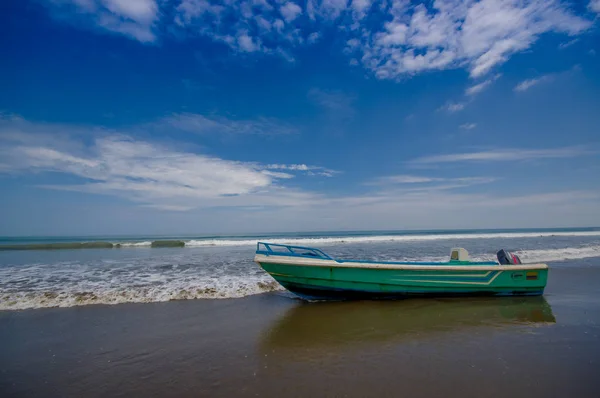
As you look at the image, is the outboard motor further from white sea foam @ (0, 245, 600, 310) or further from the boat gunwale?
white sea foam @ (0, 245, 600, 310)

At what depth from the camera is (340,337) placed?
598 cm

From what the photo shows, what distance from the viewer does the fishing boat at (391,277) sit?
28.0ft

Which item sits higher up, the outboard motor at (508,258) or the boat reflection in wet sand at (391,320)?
the outboard motor at (508,258)

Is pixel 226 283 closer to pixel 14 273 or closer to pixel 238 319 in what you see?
pixel 238 319

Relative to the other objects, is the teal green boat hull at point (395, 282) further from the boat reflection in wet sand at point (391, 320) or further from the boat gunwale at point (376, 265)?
the boat reflection in wet sand at point (391, 320)

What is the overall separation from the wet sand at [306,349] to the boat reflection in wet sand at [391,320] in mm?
38

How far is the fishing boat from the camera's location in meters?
8.55

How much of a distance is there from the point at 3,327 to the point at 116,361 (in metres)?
4.20

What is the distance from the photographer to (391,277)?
8602 mm

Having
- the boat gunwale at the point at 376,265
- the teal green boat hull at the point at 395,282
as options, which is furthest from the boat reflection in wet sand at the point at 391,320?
the boat gunwale at the point at 376,265

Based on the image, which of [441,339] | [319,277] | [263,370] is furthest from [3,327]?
[441,339]

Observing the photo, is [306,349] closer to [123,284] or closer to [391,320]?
[391,320]

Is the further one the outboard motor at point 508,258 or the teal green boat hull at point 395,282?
the outboard motor at point 508,258

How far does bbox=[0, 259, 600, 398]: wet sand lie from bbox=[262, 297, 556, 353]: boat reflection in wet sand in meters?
0.04
